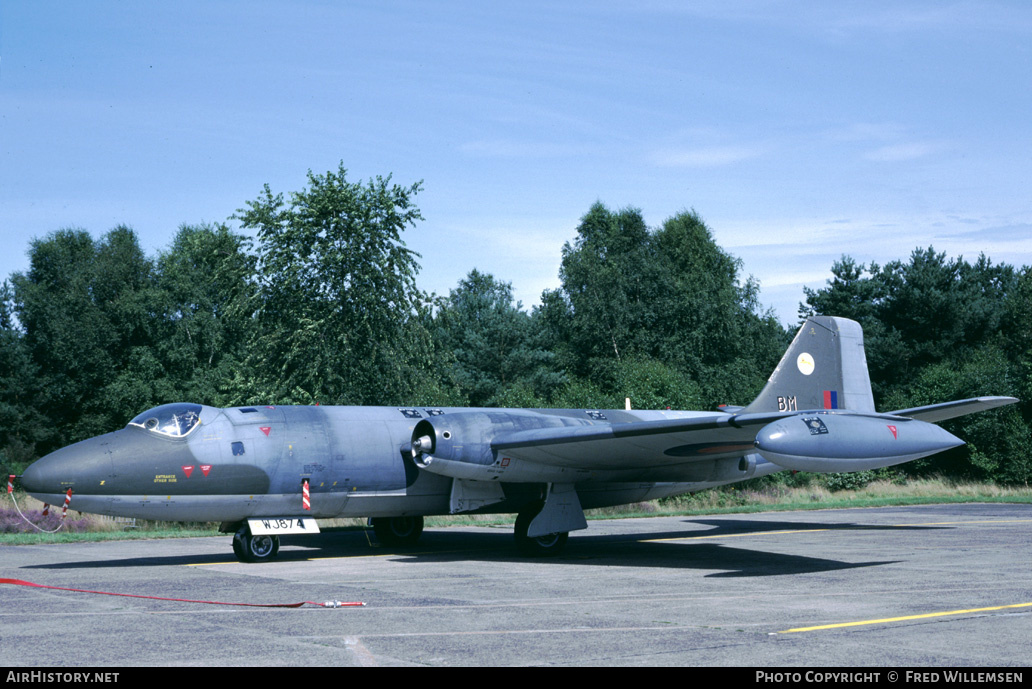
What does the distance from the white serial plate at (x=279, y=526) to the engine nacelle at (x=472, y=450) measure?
235cm

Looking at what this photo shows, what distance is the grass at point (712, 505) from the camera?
24844 millimetres

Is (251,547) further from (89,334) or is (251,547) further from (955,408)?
(89,334)

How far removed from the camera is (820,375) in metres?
23.0

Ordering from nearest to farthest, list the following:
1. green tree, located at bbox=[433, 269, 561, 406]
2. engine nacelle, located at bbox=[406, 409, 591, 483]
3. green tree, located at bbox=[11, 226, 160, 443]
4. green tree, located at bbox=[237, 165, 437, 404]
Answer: engine nacelle, located at bbox=[406, 409, 591, 483] → green tree, located at bbox=[237, 165, 437, 404] → green tree, located at bbox=[11, 226, 160, 443] → green tree, located at bbox=[433, 269, 561, 406]

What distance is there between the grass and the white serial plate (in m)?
7.84

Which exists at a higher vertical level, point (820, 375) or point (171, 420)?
point (820, 375)

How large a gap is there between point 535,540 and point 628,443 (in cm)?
318

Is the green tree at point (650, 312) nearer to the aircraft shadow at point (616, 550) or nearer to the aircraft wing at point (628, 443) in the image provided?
the aircraft shadow at point (616, 550)

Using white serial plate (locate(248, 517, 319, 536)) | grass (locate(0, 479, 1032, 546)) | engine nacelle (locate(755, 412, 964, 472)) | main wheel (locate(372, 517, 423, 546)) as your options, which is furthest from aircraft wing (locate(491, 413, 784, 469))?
grass (locate(0, 479, 1032, 546))

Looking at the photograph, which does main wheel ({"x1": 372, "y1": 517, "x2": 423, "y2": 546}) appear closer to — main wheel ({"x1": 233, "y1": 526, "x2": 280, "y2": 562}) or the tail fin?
main wheel ({"x1": 233, "y1": 526, "x2": 280, "y2": 562})

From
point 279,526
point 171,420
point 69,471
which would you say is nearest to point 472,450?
point 279,526

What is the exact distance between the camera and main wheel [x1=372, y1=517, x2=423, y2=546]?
839 inches
